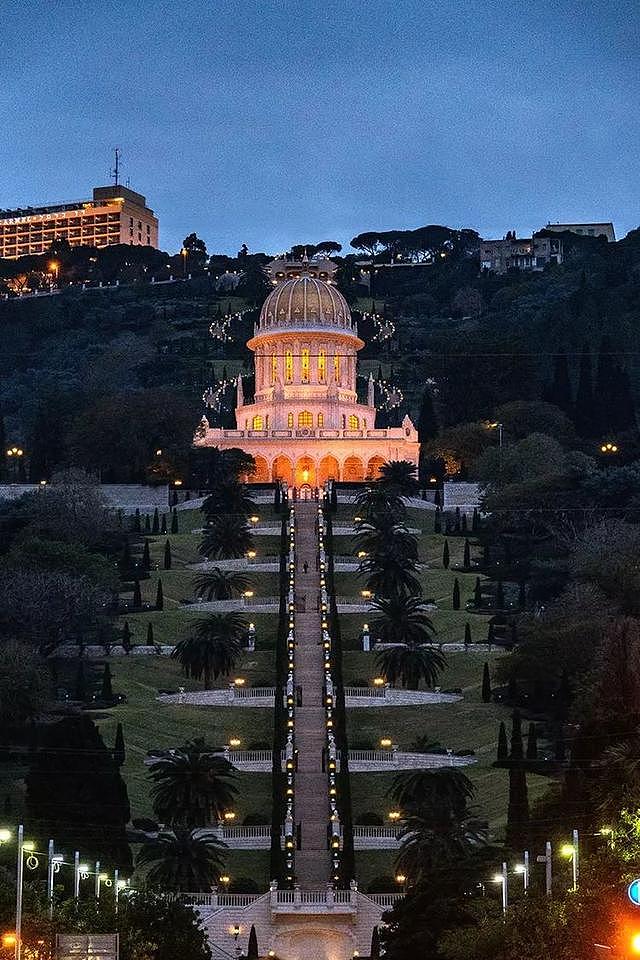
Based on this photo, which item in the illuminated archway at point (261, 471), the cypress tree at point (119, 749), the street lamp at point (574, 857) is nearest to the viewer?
the street lamp at point (574, 857)

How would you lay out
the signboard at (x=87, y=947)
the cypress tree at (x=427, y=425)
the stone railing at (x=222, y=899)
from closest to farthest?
the signboard at (x=87, y=947), the stone railing at (x=222, y=899), the cypress tree at (x=427, y=425)

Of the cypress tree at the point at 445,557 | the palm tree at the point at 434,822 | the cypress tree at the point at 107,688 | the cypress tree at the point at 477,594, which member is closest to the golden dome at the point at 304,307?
the cypress tree at the point at 445,557

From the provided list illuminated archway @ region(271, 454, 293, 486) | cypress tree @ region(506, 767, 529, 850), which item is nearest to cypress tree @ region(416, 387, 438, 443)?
illuminated archway @ region(271, 454, 293, 486)

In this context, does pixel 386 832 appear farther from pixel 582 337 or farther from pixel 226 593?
pixel 582 337

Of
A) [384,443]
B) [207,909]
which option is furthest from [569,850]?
[384,443]

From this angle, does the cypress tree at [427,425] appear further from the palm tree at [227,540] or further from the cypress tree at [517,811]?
the cypress tree at [517,811]

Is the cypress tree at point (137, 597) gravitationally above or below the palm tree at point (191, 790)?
above
